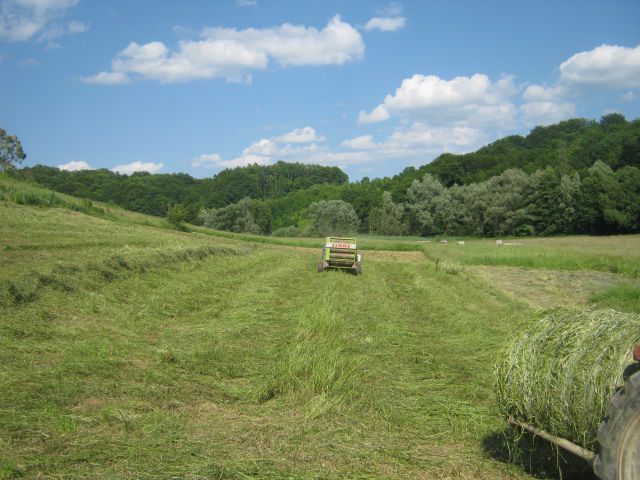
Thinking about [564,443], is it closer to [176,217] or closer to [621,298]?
[621,298]

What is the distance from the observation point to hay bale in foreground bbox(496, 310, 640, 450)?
423 cm

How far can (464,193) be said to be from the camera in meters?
86.1

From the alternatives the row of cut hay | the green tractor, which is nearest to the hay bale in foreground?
the row of cut hay

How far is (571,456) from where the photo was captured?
5172 mm

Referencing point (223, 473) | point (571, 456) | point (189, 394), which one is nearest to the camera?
point (223, 473)

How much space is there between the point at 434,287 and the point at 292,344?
34.3 ft

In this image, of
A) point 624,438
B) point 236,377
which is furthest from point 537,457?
point 236,377

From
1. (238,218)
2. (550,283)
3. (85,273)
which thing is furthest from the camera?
(238,218)

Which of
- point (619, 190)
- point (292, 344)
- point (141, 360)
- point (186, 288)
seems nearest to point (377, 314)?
point (292, 344)

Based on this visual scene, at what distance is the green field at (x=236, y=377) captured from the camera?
193 inches

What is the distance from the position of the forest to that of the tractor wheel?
51.5m

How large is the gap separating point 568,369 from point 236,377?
462 cm

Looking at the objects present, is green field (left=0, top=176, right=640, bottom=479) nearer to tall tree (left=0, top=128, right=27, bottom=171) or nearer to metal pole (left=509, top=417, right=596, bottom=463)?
metal pole (left=509, top=417, right=596, bottom=463)

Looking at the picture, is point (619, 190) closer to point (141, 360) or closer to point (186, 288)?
point (186, 288)
